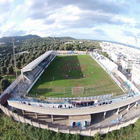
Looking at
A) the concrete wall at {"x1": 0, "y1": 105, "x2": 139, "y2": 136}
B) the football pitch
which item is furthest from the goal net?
the concrete wall at {"x1": 0, "y1": 105, "x2": 139, "y2": 136}

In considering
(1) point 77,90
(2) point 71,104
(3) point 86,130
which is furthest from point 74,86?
(3) point 86,130

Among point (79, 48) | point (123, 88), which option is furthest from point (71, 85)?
point (79, 48)

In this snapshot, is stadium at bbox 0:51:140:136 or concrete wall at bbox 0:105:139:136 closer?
concrete wall at bbox 0:105:139:136

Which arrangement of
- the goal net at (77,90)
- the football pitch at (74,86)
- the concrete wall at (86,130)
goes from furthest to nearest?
1. the goal net at (77,90)
2. the football pitch at (74,86)
3. the concrete wall at (86,130)

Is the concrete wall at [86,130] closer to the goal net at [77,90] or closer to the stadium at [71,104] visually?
the stadium at [71,104]

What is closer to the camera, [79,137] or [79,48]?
[79,137]

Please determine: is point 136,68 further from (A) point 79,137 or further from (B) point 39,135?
(B) point 39,135

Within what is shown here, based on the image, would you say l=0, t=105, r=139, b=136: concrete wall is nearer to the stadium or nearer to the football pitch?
the stadium

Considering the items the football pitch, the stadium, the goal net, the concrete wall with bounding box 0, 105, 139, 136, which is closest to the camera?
the concrete wall with bounding box 0, 105, 139, 136

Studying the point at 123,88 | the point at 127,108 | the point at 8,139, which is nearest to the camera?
the point at 8,139

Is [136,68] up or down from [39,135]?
up

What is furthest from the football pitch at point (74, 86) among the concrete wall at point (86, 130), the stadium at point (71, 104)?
the concrete wall at point (86, 130)
